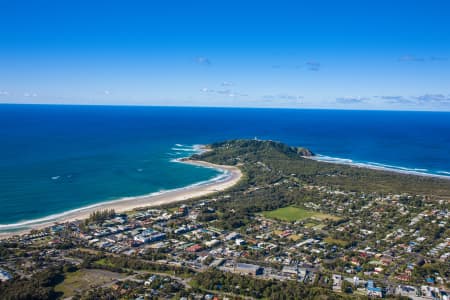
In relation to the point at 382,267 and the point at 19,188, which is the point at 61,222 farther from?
the point at 382,267

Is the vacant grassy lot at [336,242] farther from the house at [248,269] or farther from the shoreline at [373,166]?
the shoreline at [373,166]

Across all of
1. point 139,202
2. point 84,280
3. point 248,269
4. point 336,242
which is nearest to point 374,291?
point 248,269

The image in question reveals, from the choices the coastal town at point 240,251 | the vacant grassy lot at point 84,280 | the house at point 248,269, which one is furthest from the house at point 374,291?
the vacant grassy lot at point 84,280

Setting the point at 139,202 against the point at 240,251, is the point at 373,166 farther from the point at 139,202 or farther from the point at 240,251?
the point at 240,251

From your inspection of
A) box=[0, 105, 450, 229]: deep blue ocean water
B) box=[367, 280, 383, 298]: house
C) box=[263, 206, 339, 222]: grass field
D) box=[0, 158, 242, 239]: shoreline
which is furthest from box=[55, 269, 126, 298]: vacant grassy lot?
box=[263, 206, 339, 222]: grass field

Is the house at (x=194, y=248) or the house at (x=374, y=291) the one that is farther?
the house at (x=194, y=248)

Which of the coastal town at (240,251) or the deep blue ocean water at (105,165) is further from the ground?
the deep blue ocean water at (105,165)

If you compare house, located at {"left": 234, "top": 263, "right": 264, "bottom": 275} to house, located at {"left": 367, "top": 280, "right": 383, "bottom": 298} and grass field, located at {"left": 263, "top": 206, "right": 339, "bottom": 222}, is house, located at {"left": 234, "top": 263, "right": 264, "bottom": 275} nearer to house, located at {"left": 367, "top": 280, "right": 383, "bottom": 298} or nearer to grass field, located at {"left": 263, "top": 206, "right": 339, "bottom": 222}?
house, located at {"left": 367, "top": 280, "right": 383, "bottom": 298}
